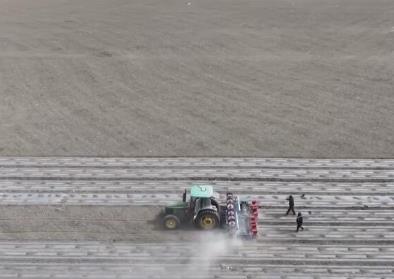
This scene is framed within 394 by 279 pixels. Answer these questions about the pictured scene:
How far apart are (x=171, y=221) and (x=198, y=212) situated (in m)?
0.91

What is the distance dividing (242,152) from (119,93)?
32.4 ft

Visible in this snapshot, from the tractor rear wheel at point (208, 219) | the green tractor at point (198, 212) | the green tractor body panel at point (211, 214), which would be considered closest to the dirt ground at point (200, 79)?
the green tractor body panel at point (211, 214)

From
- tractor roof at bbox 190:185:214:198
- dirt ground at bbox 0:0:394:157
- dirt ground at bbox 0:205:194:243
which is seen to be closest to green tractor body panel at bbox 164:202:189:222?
dirt ground at bbox 0:205:194:243

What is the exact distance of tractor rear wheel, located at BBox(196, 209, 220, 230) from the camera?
664 inches

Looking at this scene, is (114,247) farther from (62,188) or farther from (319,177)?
(319,177)

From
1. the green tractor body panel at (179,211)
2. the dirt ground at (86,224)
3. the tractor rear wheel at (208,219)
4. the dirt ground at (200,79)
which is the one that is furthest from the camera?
the dirt ground at (200,79)

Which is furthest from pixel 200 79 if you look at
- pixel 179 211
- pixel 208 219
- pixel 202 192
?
pixel 208 219

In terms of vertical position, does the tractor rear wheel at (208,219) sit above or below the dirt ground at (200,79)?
below

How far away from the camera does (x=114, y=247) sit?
16.6 meters

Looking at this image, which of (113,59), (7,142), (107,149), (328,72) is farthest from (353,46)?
(7,142)

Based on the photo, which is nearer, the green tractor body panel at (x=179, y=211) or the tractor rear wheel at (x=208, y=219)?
the tractor rear wheel at (x=208, y=219)

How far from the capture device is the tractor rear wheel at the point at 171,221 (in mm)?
17156

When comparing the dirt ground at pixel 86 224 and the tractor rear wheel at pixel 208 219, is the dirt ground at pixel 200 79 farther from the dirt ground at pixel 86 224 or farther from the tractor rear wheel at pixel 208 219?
the tractor rear wheel at pixel 208 219

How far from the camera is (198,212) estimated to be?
17.0m
